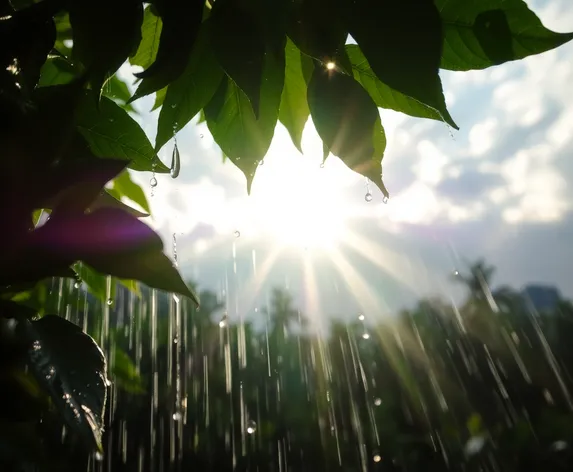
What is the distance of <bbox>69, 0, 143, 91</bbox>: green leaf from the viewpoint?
0.42 meters

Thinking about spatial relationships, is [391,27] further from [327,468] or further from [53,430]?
[327,468]

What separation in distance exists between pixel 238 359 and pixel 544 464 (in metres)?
5.21

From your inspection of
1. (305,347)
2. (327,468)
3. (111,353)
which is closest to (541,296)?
(305,347)

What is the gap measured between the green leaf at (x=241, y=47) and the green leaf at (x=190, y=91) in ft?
0.27

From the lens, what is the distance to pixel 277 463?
816 cm

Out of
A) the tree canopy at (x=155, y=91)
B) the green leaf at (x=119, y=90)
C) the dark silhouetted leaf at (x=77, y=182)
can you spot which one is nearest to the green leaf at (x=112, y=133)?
the tree canopy at (x=155, y=91)

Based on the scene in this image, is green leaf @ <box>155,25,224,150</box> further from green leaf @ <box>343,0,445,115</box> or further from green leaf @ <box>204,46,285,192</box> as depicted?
green leaf @ <box>343,0,445,115</box>

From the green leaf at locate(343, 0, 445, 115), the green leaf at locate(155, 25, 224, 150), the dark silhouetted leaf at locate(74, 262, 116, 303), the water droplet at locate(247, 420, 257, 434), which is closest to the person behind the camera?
the green leaf at locate(343, 0, 445, 115)

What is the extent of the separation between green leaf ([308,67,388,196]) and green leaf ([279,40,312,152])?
71 millimetres

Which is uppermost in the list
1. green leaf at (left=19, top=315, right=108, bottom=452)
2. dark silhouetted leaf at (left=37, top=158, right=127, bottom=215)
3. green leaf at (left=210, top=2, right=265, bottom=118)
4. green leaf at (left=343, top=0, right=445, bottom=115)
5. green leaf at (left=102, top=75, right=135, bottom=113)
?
green leaf at (left=102, top=75, right=135, bottom=113)

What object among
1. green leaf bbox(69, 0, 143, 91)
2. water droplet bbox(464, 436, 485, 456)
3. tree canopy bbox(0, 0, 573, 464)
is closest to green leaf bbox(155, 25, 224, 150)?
tree canopy bbox(0, 0, 573, 464)

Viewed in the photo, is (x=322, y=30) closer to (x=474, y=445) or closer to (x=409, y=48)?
(x=409, y=48)

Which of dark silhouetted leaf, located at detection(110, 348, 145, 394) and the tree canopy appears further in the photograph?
dark silhouetted leaf, located at detection(110, 348, 145, 394)

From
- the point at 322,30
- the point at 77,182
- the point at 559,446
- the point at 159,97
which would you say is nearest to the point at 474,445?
the point at 559,446
